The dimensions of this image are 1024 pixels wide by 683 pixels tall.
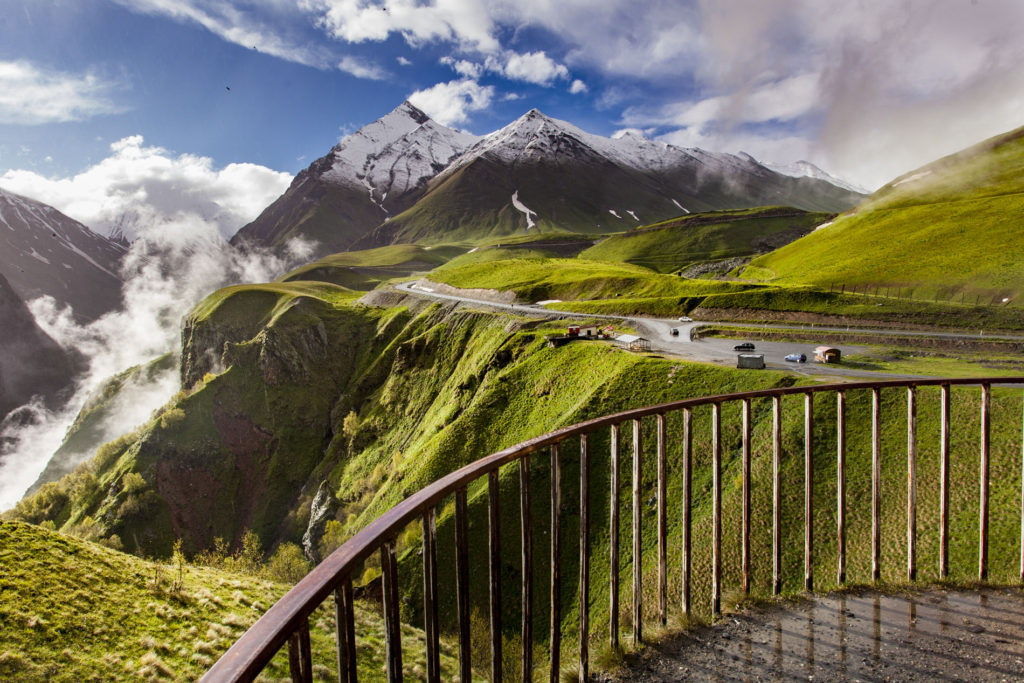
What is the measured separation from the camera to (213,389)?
89438 millimetres

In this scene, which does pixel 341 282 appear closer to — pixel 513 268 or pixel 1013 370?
pixel 513 268

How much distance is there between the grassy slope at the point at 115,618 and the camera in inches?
636

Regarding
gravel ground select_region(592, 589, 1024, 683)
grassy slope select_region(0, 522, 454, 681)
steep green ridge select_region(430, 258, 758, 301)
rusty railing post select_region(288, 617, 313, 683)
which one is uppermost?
steep green ridge select_region(430, 258, 758, 301)

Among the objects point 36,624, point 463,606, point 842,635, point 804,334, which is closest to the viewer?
point 463,606

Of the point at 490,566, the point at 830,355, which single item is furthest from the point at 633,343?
the point at 490,566

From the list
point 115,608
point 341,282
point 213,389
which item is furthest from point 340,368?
point 341,282

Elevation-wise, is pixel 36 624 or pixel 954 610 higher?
pixel 954 610

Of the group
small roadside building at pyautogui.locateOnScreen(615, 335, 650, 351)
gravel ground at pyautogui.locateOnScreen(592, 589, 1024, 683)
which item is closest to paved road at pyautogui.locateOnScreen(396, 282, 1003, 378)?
small roadside building at pyautogui.locateOnScreen(615, 335, 650, 351)

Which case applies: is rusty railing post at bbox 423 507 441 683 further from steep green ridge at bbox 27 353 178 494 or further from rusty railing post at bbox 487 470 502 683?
steep green ridge at bbox 27 353 178 494

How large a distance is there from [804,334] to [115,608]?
55888 mm

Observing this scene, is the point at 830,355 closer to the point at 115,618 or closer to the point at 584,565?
the point at 584,565

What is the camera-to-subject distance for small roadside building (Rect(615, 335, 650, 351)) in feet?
145

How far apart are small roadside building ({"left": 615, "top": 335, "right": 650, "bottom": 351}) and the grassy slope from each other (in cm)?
2898

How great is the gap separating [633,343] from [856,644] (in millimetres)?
40164
